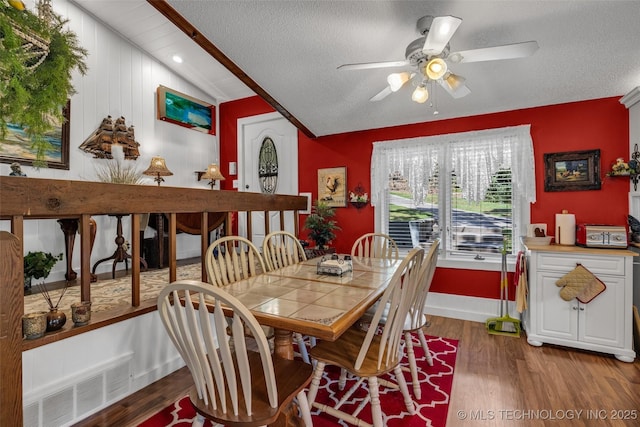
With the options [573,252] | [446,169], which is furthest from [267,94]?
[573,252]

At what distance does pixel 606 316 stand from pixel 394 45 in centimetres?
271

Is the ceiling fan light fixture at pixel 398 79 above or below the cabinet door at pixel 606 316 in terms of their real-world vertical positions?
above

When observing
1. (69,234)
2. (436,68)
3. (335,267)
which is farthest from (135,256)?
(436,68)

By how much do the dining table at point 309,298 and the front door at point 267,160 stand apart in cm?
233

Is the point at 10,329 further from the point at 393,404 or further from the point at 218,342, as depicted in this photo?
the point at 393,404

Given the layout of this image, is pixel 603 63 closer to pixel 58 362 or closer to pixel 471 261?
pixel 471 261

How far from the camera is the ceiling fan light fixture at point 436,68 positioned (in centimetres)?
172

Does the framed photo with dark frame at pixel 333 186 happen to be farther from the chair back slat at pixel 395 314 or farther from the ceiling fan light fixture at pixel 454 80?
the chair back slat at pixel 395 314

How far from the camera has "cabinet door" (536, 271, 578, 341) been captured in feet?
8.17

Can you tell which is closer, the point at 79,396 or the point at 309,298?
the point at 309,298

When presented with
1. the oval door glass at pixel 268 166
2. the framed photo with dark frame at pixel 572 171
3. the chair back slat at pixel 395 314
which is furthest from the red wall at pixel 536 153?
the chair back slat at pixel 395 314

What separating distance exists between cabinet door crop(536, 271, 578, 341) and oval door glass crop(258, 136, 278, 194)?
3480 millimetres

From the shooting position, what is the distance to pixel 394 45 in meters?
2.18

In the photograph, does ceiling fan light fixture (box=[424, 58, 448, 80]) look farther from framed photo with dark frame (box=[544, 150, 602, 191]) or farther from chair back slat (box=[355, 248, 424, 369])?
framed photo with dark frame (box=[544, 150, 602, 191])
